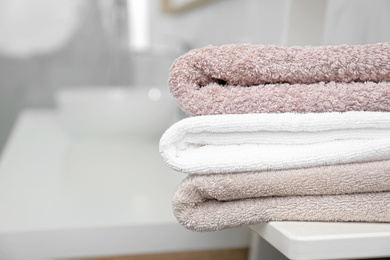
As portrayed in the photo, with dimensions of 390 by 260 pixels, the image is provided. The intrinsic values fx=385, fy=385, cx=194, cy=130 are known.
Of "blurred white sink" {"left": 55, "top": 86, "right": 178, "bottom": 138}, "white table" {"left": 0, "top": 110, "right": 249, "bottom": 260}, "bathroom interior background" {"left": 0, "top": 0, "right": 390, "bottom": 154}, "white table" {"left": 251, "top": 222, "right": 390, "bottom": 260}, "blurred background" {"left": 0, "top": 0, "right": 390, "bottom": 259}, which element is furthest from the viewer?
"bathroom interior background" {"left": 0, "top": 0, "right": 390, "bottom": 154}

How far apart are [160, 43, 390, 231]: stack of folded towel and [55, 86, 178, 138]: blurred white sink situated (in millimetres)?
573

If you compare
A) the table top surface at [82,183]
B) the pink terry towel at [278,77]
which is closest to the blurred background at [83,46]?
the table top surface at [82,183]

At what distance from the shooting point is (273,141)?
1.06 ft

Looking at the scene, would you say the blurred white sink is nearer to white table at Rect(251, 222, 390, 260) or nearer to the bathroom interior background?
the bathroom interior background

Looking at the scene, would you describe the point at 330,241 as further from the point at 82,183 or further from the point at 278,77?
the point at 82,183

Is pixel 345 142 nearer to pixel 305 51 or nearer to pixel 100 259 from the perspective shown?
pixel 305 51

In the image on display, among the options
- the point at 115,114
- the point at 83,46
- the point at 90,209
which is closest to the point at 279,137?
the point at 90,209

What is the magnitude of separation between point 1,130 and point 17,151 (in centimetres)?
82

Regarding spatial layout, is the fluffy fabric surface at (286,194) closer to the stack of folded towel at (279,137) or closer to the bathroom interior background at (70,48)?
the stack of folded towel at (279,137)

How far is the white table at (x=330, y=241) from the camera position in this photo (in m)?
0.28

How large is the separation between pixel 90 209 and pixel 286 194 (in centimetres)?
35

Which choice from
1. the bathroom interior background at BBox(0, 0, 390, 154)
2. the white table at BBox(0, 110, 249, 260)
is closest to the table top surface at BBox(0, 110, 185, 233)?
the white table at BBox(0, 110, 249, 260)

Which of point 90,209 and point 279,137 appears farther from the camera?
point 90,209

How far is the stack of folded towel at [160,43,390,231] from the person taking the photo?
0.31m
